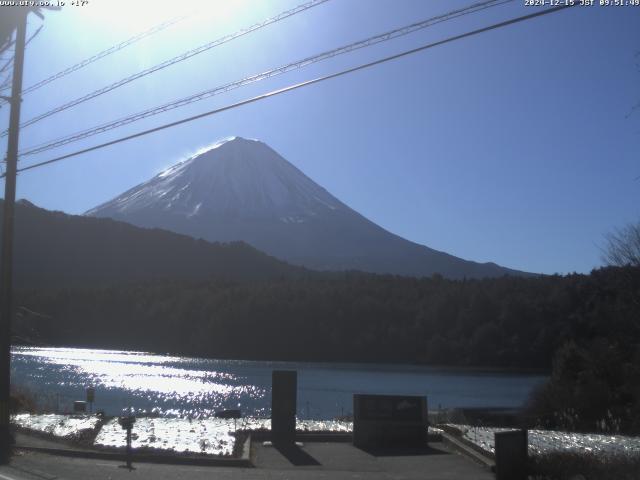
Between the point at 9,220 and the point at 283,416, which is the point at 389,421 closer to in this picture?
the point at 283,416

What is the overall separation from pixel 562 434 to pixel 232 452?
7234 mm

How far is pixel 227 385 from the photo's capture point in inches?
1736

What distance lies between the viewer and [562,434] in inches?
698

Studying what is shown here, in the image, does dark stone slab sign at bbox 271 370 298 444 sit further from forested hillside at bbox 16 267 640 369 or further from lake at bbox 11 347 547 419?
forested hillside at bbox 16 267 640 369

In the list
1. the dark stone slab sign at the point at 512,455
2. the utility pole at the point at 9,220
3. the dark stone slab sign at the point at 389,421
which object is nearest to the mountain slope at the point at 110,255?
the utility pole at the point at 9,220

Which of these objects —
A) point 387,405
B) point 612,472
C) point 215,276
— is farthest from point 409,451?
point 215,276

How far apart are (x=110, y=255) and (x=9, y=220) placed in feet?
289

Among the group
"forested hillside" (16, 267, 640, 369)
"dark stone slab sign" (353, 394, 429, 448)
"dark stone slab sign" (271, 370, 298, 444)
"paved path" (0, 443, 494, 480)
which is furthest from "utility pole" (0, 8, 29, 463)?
"forested hillside" (16, 267, 640, 369)

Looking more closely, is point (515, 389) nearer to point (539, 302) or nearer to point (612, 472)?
point (539, 302)

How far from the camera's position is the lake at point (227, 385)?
3434 centimetres

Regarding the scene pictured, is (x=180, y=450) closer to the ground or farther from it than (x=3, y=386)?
closer to the ground

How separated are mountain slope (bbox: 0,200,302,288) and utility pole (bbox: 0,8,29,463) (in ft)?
250

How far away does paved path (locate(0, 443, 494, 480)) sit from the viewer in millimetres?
13250

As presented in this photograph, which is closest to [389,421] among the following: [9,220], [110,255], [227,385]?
[9,220]
